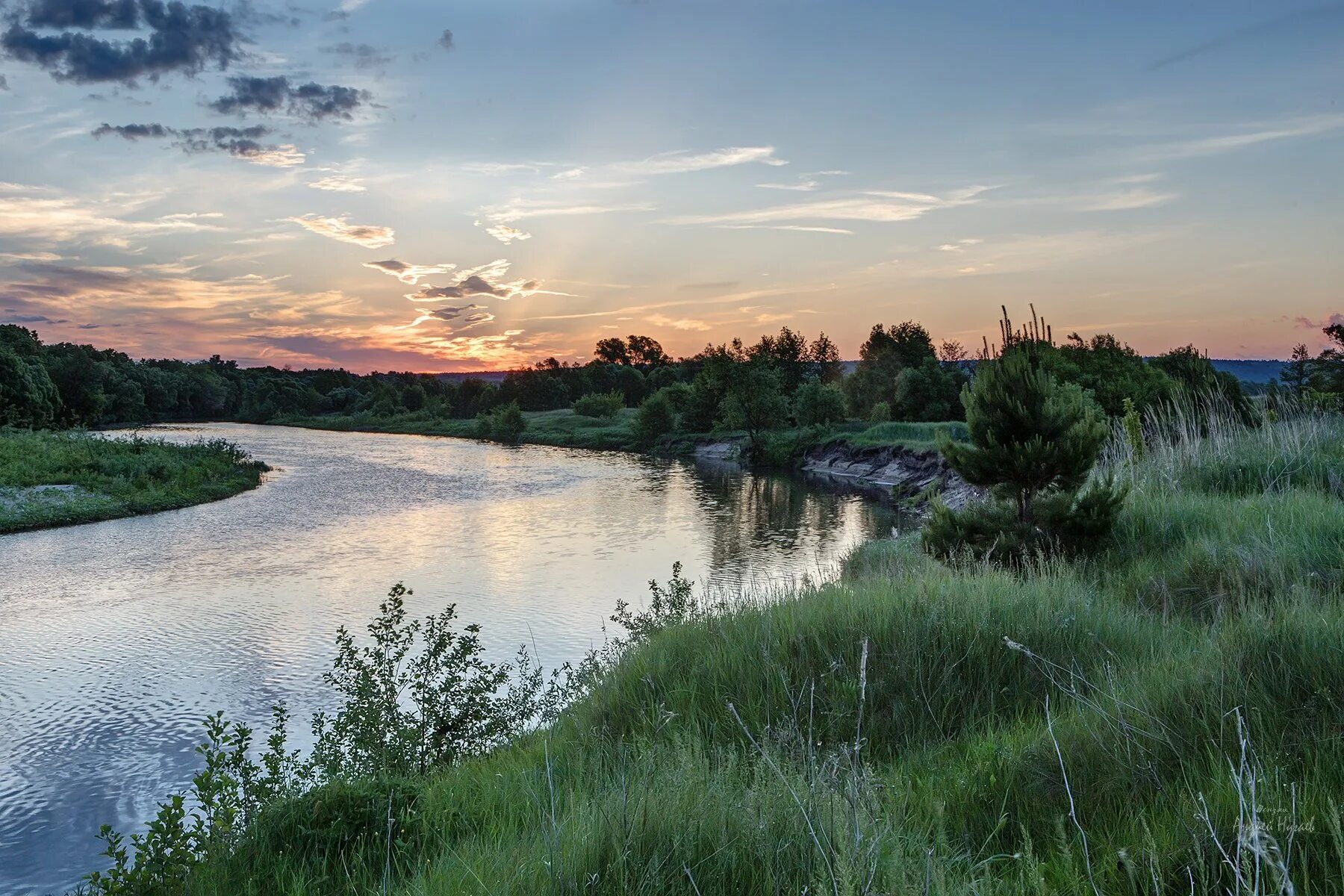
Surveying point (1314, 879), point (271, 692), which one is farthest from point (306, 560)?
point (1314, 879)

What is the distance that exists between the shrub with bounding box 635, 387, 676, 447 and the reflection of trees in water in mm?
24722

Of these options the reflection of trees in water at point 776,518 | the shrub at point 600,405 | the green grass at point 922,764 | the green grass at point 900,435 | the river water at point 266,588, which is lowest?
the reflection of trees in water at point 776,518

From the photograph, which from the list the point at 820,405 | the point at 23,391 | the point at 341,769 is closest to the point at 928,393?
the point at 820,405

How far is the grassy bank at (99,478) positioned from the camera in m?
25.2

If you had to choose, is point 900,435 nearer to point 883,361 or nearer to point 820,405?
point 820,405

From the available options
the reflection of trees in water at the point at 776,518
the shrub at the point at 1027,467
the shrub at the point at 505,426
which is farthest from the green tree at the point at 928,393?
the shrub at the point at 1027,467

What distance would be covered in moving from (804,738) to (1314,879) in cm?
282

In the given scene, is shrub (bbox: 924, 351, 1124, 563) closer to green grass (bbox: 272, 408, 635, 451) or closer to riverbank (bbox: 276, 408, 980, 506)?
riverbank (bbox: 276, 408, 980, 506)

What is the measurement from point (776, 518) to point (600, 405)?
196 feet

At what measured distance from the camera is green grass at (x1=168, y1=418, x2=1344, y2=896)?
2.79m

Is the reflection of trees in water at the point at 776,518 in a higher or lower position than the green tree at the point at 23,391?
lower

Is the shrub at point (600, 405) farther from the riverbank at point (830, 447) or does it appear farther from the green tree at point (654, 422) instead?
the green tree at point (654, 422)

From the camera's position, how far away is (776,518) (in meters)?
28.7

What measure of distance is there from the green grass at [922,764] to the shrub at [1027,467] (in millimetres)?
2317
